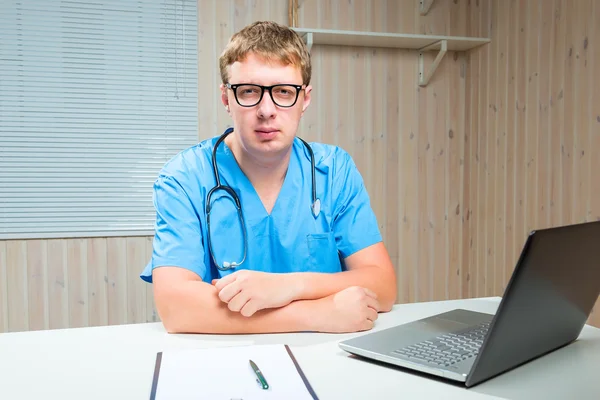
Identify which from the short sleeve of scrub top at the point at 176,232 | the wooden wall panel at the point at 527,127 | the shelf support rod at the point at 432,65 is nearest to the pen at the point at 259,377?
the short sleeve of scrub top at the point at 176,232

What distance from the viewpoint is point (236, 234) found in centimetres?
148

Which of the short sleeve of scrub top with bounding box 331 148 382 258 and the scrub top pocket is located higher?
the short sleeve of scrub top with bounding box 331 148 382 258

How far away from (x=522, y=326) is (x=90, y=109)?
237 cm

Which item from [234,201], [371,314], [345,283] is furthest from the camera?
[234,201]

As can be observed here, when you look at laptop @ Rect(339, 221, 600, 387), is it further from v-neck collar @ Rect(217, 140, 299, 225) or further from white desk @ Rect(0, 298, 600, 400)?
v-neck collar @ Rect(217, 140, 299, 225)

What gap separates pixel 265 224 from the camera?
5.00 feet

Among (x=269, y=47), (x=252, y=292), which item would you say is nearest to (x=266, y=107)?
(x=269, y=47)

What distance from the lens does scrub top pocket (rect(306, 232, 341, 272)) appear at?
5.11 feet

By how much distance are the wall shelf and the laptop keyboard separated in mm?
1978

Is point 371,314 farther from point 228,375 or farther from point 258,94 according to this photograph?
point 258,94

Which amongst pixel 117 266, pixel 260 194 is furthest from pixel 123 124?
pixel 260 194

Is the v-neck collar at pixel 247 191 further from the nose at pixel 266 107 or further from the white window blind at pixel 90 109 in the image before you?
the white window blind at pixel 90 109

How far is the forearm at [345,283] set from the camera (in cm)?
118

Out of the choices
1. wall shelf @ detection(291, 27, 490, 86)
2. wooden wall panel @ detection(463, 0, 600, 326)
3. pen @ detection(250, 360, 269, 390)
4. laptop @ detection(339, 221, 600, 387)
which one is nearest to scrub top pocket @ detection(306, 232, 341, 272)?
laptop @ detection(339, 221, 600, 387)
